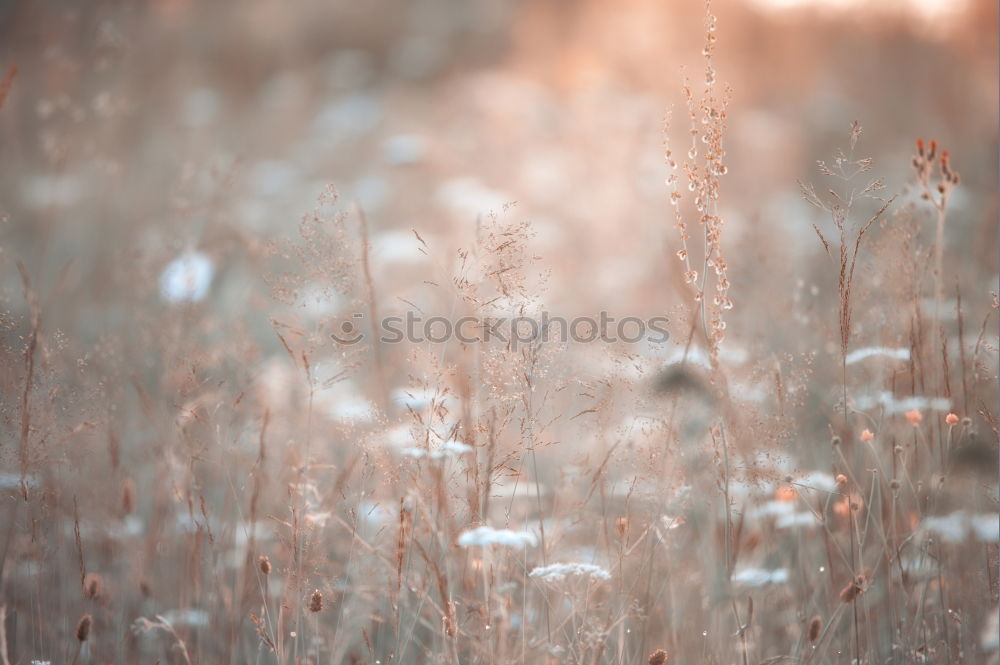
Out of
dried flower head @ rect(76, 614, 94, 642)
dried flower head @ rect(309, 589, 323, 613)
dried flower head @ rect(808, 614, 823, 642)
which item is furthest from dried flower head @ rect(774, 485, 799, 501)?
dried flower head @ rect(76, 614, 94, 642)

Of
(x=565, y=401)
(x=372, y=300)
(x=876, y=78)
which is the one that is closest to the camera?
(x=372, y=300)

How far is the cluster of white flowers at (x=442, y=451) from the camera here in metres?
1.25

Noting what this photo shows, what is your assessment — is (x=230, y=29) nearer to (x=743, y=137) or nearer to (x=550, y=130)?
(x=550, y=130)

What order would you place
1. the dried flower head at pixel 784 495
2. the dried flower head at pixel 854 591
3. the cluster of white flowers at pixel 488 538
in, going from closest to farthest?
1. the cluster of white flowers at pixel 488 538
2. the dried flower head at pixel 854 591
3. the dried flower head at pixel 784 495

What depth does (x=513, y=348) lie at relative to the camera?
139cm

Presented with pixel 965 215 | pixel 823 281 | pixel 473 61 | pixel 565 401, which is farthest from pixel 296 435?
pixel 473 61

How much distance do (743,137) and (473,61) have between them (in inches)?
110

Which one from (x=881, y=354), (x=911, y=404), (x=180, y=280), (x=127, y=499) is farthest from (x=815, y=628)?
(x=180, y=280)

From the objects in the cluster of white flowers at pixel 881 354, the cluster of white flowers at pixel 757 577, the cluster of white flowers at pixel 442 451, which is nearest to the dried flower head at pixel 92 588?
the cluster of white flowers at pixel 442 451

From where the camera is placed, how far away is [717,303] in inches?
50.3

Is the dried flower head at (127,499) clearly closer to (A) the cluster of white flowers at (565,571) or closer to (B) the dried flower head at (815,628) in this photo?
(A) the cluster of white flowers at (565,571)

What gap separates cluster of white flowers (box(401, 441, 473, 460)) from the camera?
1246mm

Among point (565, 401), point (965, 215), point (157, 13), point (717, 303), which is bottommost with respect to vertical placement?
point (565, 401)

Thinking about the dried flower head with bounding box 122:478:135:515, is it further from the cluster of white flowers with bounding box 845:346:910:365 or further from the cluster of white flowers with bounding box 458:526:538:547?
the cluster of white flowers with bounding box 845:346:910:365
